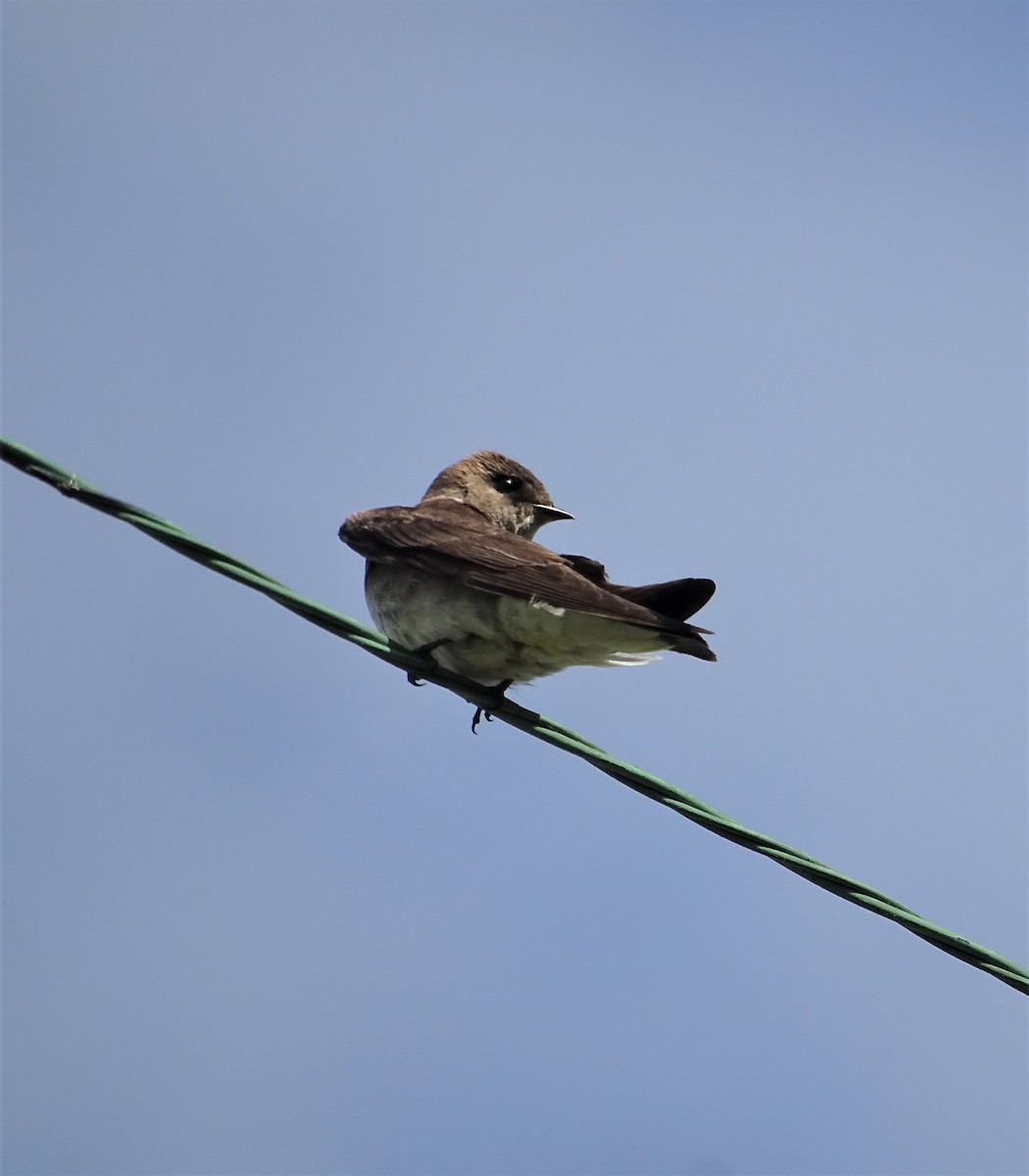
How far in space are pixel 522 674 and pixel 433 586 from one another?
529mm

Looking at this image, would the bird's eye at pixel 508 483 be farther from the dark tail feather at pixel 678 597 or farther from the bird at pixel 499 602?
the dark tail feather at pixel 678 597

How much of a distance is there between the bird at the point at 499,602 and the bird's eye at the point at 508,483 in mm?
1225

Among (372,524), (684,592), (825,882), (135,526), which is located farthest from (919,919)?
(372,524)

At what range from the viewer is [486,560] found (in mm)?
6223

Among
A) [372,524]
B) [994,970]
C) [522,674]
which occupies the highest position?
[372,524]

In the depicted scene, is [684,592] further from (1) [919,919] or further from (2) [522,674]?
(1) [919,919]

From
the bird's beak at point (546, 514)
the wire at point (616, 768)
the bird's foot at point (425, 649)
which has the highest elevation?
the bird's beak at point (546, 514)

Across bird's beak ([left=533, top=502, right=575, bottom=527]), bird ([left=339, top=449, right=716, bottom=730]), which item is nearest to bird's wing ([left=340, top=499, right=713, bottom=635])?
bird ([left=339, top=449, right=716, bottom=730])

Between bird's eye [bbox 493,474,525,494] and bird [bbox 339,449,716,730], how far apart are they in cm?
122

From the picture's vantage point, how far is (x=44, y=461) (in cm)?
402

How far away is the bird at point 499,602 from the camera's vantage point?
561 cm

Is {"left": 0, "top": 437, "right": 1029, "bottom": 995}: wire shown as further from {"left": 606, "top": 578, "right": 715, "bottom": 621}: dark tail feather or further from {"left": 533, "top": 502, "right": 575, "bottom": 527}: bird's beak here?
{"left": 533, "top": 502, "right": 575, "bottom": 527}: bird's beak

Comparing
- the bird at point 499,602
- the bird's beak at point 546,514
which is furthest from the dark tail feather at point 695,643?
the bird's beak at point 546,514

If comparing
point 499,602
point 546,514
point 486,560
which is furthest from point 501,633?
point 546,514
